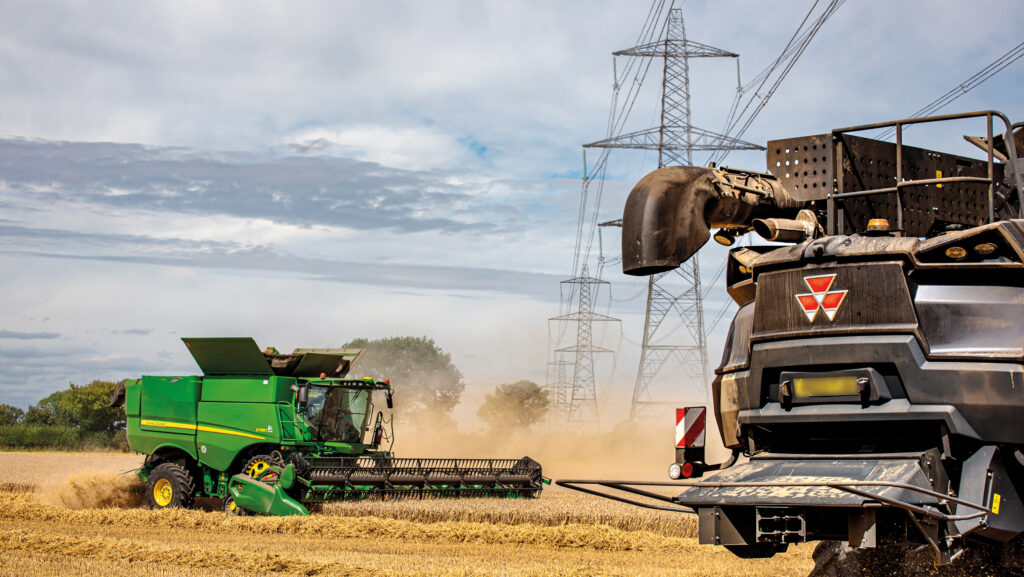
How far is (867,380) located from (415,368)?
73.8 metres

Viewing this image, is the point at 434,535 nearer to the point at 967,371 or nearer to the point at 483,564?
the point at 483,564

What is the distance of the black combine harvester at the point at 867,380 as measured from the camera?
471 cm

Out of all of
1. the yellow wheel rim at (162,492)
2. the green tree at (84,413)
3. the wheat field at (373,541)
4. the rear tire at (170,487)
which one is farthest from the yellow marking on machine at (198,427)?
the green tree at (84,413)

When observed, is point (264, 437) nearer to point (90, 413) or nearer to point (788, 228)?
point (788, 228)

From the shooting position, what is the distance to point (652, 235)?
19.6ft

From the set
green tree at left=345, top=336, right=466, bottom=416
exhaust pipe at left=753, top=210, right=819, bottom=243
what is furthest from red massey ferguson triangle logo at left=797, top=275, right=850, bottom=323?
green tree at left=345, top=336, right=466, bottom=416

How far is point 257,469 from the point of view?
14.8m

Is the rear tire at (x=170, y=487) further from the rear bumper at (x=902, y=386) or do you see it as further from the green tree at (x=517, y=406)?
the green tree at (x=517, y=406)

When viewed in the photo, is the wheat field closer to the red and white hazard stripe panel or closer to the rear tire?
the rear tire

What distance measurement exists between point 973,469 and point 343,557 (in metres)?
6.80

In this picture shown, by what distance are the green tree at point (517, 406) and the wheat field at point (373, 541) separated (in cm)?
3210

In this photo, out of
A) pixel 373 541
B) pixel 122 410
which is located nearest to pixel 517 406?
pixel 122 410

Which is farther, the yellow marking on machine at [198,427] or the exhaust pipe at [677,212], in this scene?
the yellow marking on machine at [198,427]

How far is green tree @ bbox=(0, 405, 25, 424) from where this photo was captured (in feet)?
187
